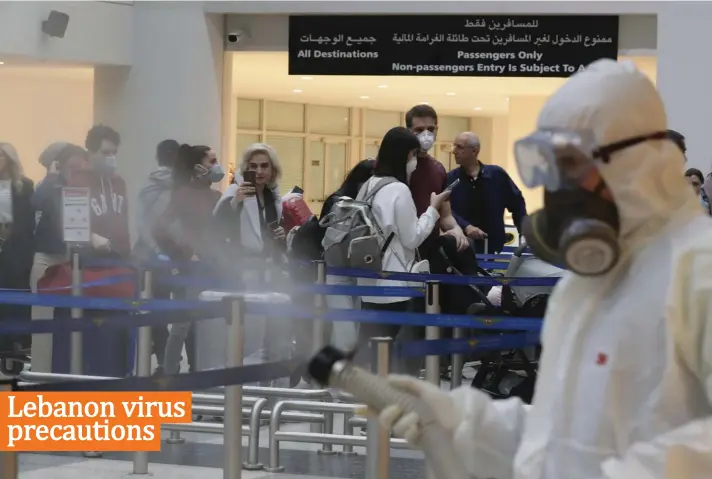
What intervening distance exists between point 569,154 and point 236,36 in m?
13.6

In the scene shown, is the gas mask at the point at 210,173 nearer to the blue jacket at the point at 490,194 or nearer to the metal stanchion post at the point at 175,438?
the metal stanchion post at the point at 175,438

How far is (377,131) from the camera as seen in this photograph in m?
30.2

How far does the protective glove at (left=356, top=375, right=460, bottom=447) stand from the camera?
93.4 inches

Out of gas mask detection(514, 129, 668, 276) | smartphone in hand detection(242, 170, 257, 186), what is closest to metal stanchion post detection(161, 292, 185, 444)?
smartphone in hand detection(242, 170, 257, 186)

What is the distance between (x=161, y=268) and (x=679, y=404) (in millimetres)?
6222

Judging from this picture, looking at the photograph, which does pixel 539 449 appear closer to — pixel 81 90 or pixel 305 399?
pixel 305 399

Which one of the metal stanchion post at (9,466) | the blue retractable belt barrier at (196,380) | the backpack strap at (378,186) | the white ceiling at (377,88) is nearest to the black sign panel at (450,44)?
the white ceiling at (377,88)

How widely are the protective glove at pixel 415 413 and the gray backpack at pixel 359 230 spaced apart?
457 cm

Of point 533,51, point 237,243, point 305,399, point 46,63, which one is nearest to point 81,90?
point 46,63

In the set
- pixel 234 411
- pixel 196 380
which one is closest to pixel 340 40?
pixel 234 411

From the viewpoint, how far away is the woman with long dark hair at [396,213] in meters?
6.95

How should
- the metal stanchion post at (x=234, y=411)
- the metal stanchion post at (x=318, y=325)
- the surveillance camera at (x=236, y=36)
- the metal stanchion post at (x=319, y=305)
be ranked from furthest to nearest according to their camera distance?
the surveillance camera at (x=236, y=36) → the metal stanchion post at (x=319, y=305) → the metal stanchion post at (x=318, y=325) → the metal stanchion post at (x=234, y=411)

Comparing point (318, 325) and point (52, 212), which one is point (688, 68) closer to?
point (318, 325)
